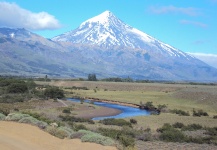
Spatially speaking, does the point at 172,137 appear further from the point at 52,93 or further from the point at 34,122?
the point at 52,93

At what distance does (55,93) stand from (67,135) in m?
63.9

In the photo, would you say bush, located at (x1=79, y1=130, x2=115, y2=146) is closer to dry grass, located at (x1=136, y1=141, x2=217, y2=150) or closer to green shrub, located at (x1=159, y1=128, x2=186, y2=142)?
dry grass, located at (x1=136, y1=141, x2=217, y2=150)

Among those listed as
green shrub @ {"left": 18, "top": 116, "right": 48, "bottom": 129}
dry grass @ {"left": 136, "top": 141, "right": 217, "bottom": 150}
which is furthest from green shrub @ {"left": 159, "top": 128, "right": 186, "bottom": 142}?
green shrub @ {"left": 18, "top": 116, "right": 48, "bottom": 129}

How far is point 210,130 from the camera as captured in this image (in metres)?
39.3

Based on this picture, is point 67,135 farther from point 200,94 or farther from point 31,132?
point 200,94

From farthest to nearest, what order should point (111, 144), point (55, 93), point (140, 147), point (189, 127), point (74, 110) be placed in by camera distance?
point (55, 93) < point (74, 110) < point (189, 127) < point (140, 147) < point (111, 144)

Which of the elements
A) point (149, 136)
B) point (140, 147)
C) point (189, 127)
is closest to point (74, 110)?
point (189, 127)

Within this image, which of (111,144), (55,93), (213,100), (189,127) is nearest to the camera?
(111,144)

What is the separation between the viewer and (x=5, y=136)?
2162 centimetres

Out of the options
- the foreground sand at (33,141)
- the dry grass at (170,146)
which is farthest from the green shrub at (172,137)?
the foreground sand at (33,141)

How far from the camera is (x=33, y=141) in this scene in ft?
69.6

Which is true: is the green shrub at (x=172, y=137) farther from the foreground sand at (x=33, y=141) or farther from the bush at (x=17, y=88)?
the bush at (x=17, y=88)

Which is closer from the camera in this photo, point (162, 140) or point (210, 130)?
point (162, 140)

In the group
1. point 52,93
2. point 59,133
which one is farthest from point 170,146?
point 52,93
